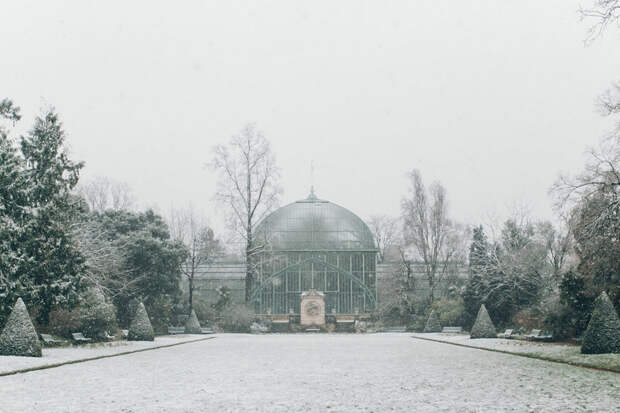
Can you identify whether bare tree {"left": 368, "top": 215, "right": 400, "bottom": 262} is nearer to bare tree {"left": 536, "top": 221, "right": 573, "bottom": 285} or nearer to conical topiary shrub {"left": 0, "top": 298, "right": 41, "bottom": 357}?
bare tree {"left": 536, "top": 221, "right": 573, "bottom": 285}

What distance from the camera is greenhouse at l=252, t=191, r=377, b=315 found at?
5025 cm

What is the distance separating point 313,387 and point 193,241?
1332 inches

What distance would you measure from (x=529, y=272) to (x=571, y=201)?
1737 cm

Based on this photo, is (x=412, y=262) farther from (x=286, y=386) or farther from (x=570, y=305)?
(x=286, y=386)

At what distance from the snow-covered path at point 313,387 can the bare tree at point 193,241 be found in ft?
90.2

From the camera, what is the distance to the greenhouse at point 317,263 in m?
50.2

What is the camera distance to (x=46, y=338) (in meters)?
21.0

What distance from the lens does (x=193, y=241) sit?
141 feet

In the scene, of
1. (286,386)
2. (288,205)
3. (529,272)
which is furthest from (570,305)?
(288,205)

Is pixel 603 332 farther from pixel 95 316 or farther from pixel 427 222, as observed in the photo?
pixel 427 222

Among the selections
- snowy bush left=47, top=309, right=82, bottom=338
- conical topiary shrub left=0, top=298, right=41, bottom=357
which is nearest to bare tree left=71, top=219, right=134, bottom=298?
snowy bush left=47, top=309, right=82, bottom=338

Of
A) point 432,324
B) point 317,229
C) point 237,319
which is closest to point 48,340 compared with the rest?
point 237,319

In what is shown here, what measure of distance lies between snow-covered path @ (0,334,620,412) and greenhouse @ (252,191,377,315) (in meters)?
33.1

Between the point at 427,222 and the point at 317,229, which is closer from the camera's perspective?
the point at 427,222
